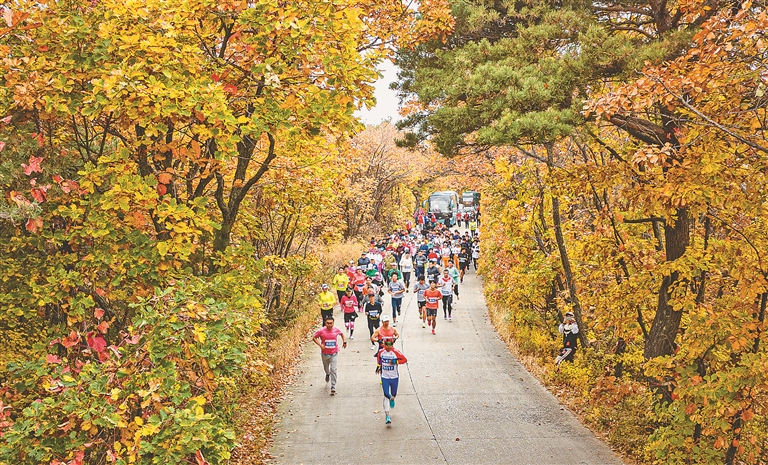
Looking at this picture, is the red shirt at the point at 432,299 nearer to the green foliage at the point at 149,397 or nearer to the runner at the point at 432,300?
the runner at the point at 432,300

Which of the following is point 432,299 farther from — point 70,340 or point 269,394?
point 70,340

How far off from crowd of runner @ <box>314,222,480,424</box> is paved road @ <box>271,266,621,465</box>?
0.57m

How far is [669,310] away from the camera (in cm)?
963

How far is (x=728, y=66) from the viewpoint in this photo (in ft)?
21.6

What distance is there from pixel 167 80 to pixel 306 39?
1.68m

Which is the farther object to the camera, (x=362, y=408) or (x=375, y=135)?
(x=375, y=135)

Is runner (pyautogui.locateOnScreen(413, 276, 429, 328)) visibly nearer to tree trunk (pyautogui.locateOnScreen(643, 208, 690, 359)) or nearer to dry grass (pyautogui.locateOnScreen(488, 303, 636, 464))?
dry grass (pyautogui.locateOnScreen(488, 303, 636, 464))

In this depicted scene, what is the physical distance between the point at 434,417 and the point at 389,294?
36.1ft

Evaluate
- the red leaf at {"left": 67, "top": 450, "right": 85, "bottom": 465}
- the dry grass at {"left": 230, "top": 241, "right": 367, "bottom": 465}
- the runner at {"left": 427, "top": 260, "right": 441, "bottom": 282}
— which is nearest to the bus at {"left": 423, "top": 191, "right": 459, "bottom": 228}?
the dry grass at {"left": 230, "top": 241, "right": 367, "bottom": 465}

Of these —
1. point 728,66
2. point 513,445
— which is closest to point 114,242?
point 513,445

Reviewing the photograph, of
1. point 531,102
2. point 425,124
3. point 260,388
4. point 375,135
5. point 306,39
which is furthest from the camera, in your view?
point 375,135

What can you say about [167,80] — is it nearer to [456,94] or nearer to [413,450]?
[456,94]

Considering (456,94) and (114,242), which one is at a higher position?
(456,94)

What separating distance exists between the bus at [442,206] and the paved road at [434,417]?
3404cm
